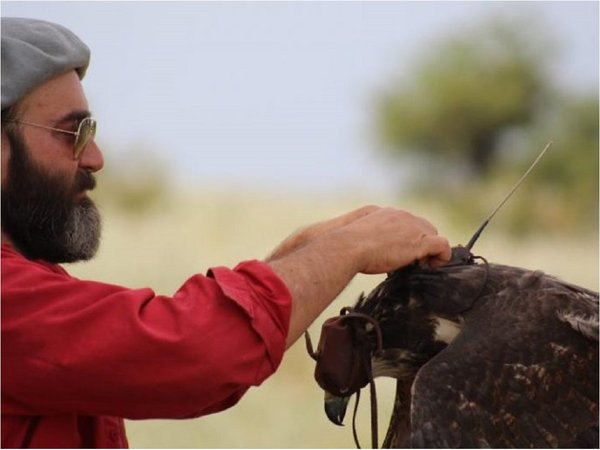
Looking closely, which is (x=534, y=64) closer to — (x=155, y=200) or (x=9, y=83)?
(x=155, y=200)

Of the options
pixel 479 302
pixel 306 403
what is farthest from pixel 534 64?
pixel 479 302

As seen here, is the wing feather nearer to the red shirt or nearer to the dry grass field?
the red shirt

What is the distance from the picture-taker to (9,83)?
14.5ft

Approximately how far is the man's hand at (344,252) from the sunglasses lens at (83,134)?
703 mm

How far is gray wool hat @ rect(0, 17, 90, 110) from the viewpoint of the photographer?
174 inches

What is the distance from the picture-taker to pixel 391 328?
4.70 metres

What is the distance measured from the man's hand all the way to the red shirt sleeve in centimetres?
7

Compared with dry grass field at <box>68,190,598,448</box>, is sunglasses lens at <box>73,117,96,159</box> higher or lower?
higher

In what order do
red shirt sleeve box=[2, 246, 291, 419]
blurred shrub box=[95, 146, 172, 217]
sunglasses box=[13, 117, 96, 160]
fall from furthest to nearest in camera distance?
blurred shrub box=[95, 146, 172, 217] < sunglasses box=[13, 117, 96, 160] < red shirt sleeve box=[2, 246, 291, 419]

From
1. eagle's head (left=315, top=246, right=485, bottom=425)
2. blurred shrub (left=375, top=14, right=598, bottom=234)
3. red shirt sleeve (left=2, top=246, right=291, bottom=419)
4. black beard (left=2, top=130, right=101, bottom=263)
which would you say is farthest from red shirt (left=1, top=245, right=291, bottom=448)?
blurred shrub (left=375, top=14, right=598, bottom=234)

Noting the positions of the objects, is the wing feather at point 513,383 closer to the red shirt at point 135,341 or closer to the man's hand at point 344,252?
the man's hand at point 344,252

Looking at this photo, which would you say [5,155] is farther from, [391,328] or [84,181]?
[391,328]

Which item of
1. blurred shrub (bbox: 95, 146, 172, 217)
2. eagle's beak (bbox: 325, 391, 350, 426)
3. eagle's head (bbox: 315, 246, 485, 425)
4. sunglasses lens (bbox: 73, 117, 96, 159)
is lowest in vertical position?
blurred shrub (bbox: 95, 146, 172, 217)

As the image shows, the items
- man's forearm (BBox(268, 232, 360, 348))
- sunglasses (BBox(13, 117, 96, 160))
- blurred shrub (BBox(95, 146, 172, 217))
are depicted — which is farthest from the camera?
blurred shrub (BBox(95, 146, 172, 217))
